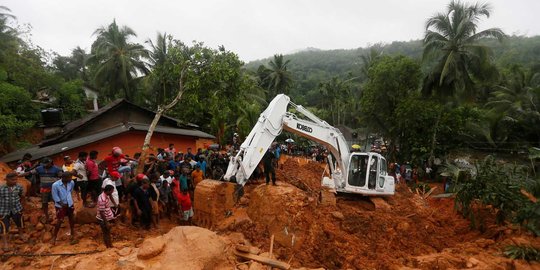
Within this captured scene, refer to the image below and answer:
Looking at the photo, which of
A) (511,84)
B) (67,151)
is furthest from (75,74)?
(511,84)

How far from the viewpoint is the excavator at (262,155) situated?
8.19 m

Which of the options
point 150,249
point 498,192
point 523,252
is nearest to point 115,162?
point 150,249

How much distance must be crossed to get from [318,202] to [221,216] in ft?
8.77

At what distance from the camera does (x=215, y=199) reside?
8562 mm

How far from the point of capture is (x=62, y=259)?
6.89m

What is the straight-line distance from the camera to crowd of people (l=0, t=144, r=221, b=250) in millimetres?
7105

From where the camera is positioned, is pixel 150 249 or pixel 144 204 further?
pixel 144 204

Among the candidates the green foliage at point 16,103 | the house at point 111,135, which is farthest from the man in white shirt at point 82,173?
the green foliage at point 16,103

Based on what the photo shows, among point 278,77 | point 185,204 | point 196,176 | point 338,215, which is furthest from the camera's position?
point 278,77

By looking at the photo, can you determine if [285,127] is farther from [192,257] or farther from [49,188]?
[49,188]

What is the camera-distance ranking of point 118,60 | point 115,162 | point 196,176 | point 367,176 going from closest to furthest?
1. point 115,162
2. point 196,176
3. point 367,176
4. point 118,60

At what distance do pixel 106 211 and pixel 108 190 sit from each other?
457mm

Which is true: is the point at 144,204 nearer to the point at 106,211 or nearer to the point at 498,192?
the point at 106,211

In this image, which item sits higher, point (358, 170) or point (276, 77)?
Answer: point (276, 77)
